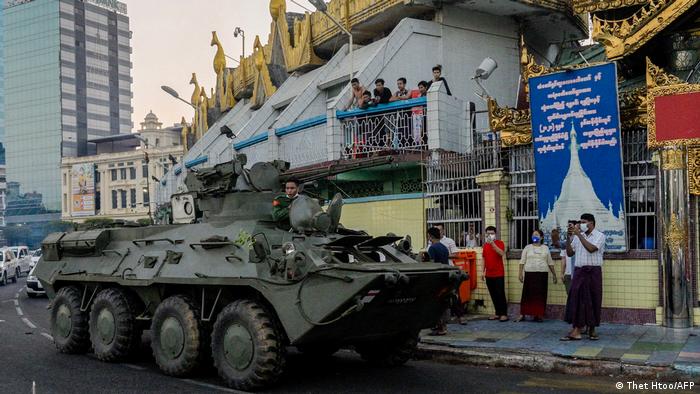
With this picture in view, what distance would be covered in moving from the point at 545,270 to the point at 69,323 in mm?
7204

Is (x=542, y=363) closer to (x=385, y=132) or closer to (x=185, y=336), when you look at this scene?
(x=185, y=336)

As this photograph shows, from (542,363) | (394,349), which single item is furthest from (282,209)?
(542,363)

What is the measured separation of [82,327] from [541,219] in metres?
7.39

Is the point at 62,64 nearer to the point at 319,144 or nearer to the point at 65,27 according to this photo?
the point at 65,27

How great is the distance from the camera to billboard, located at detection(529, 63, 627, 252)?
37.6 feet

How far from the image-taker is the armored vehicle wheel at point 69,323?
10.4 meters

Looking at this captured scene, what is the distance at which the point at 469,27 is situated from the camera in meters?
21.3

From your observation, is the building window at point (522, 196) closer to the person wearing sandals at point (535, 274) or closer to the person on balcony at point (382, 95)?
the person wearing sandals at point (535, 274)

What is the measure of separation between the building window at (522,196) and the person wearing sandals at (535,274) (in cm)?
81

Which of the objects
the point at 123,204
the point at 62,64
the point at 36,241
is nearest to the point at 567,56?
the point at 123,204

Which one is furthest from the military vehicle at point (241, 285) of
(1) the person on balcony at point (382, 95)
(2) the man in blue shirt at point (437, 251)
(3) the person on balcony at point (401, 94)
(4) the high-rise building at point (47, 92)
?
(4) the high-rise building at point (47, 92)

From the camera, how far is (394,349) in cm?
904

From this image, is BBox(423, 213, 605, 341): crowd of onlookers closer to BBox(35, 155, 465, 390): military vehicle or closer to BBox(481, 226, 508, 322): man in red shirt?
BBox(481, 226, 508, 322): man in red shirt

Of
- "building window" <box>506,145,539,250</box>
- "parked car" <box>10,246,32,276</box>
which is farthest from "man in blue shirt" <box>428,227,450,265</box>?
"parked car" <box>10,246,32,276</box>
